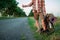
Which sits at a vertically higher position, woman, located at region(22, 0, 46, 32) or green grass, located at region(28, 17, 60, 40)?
woman, located at region(22, 0, 46, 32)

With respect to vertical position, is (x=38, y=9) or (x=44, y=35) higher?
(x=38, y=9)

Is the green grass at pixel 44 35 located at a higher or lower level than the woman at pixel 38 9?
lower

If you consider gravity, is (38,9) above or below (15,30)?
above

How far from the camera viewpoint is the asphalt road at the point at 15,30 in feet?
7.16

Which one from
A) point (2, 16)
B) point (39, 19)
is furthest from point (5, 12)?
point (39, 19)

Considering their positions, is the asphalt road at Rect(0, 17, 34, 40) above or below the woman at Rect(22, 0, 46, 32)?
below

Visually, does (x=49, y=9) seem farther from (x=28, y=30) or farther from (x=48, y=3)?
(x=28, y=30)

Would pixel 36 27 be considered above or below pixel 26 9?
below

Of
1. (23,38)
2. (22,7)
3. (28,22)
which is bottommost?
(23,38)

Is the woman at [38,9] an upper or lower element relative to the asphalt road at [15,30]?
upper

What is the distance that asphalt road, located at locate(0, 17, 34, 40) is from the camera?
2.18 meters

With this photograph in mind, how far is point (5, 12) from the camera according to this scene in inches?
89.6

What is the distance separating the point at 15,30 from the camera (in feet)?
7.32

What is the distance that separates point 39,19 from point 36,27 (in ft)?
0.28
